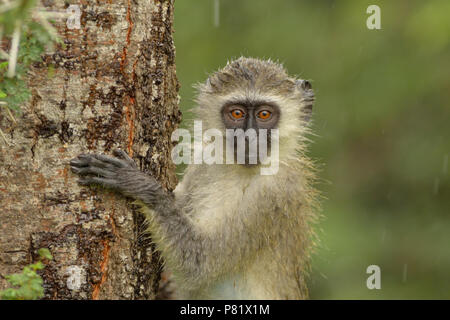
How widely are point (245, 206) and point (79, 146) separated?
1588 millimetres

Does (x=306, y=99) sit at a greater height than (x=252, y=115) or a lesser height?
greater

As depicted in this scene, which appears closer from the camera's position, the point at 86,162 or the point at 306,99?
the point at 86,162

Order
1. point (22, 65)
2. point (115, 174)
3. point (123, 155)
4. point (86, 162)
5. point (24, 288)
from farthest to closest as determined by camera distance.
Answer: point (123, 155) < point (115, 174) < point (86, 162) < point (22, 65) < point (24, 288)

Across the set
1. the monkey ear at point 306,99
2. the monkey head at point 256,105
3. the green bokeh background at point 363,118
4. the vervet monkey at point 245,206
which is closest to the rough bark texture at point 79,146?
the vervet monkey at point 245,206

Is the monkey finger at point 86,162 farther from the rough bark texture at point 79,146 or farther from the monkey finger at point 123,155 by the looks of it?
the monkey finger at point 123,155

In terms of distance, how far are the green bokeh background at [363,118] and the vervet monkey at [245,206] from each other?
8.11ft

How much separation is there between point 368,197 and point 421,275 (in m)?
1.45

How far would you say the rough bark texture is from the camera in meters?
3.25

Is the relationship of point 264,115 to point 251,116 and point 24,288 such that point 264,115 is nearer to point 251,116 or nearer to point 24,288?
point 251,116

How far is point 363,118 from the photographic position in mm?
8516

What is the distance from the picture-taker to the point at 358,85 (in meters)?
8.31

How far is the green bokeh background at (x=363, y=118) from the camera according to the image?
794 cm

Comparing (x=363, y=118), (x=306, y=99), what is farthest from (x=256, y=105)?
(x=363, y=118)

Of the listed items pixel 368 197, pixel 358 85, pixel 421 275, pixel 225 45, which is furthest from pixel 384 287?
pixel 225 45
